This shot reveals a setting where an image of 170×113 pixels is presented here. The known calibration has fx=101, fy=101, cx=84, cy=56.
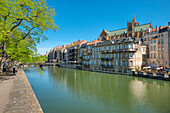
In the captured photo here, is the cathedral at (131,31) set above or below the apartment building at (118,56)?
above

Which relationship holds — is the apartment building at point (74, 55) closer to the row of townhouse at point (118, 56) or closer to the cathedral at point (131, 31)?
the row of townhouse at point (118, 56)

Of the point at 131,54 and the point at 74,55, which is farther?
the point at 74,55

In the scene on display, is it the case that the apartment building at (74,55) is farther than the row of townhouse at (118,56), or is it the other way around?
the apartment building at (74,55)

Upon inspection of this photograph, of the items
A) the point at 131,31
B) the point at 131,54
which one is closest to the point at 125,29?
the point at 131,31

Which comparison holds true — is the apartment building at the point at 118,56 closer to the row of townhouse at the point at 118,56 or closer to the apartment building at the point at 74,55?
the row of townhouse at the point at 118,56

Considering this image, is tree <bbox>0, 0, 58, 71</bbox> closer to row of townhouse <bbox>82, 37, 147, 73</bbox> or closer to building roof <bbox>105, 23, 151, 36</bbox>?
row of townhouse <bbox>82, 37, 147, 73</bbox>

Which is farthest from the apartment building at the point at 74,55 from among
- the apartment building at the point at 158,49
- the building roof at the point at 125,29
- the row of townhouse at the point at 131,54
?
the apartment building at the point at 158,49

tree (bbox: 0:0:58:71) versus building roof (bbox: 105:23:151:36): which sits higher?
building roof (bbox: 105:23:151:36)

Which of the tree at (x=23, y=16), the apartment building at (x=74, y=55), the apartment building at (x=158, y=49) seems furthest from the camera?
the apartment building at (x=74, y=55)

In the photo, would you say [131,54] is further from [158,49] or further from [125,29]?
[125,29]

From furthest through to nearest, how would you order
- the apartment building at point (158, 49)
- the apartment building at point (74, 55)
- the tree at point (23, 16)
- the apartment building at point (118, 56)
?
the apartment building at point (74, 55) < the apartment building at point (158, 49) < the apartment building at point (118, 56) < the tree at point (23, 16)

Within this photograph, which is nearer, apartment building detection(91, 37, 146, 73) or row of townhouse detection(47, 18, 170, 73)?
apartment building detection(91, 37, 146, 73)

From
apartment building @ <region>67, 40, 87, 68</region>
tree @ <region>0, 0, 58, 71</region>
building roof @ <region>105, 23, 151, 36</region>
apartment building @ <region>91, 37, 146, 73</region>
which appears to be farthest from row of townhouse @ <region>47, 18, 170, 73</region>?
tree @ <region>0, 0, 58, 71</region>

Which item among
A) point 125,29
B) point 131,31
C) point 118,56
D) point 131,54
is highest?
point 125,29
